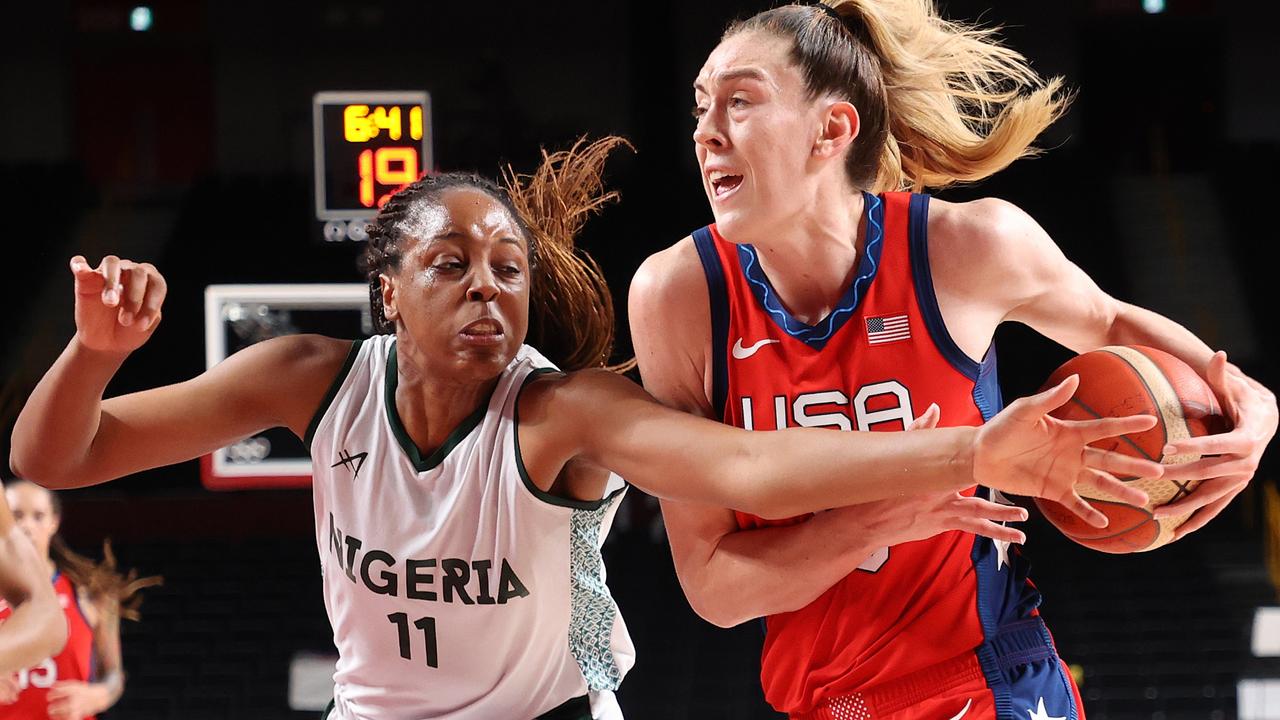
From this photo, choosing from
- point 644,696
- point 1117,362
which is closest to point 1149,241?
point 644,696

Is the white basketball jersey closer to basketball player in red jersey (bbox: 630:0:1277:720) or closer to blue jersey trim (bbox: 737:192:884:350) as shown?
basketball player in red jersey (bbox: 630:0:1277:720)

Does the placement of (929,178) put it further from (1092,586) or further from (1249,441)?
(1092,586)

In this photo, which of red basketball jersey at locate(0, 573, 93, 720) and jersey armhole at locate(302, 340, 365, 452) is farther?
red basketball jersey at locate(0, 573, 93, 720)

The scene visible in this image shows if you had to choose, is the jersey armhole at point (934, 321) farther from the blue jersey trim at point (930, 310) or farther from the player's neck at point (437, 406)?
the player's neck at point (437, 406)

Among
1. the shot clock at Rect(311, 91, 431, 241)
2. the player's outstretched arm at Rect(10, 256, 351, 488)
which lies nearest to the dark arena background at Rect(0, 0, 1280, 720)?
the shot clock at Rect(311, 91, 431, 241)

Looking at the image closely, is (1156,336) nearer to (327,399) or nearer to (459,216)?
(459,216)

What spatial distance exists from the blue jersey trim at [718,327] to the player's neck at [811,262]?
0.27ft

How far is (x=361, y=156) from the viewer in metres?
5.94

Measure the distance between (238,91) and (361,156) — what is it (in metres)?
4.39

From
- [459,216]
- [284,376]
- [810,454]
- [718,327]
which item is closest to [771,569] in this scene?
[810,454]

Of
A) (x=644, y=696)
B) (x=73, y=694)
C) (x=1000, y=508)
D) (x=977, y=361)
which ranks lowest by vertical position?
(x=644, y=696)

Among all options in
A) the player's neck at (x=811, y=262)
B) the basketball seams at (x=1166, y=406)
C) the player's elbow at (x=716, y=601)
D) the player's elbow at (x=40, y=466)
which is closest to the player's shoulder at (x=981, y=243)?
the player's neck at (x=811, y=262)

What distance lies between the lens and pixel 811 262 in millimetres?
2291

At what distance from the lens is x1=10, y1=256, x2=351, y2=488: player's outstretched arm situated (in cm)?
204
